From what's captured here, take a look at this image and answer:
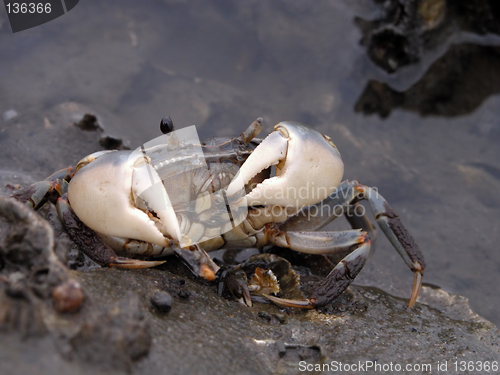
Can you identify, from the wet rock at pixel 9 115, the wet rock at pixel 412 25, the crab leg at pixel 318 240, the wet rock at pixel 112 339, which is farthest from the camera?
the wet rock at pixel 412 25

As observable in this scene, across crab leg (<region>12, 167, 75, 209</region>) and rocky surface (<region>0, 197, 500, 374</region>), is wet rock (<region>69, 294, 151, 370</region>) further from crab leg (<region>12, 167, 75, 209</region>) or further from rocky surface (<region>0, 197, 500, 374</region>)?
crab leg (<region>12, 167, 75, 209</region>)

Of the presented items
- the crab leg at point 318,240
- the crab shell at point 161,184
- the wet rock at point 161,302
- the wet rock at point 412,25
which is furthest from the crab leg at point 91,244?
the wet rock at point 412,25

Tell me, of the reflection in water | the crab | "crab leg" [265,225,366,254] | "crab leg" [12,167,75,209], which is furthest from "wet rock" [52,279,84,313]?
the reflection in water

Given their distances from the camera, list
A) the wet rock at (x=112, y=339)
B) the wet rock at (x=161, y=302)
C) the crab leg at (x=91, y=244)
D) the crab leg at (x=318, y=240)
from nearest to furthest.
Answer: the wet rock at (x=112, y=339), the wet rock at (x=161, y=302), the crab leg at (x=91, y=244), the crab leg at (x=318, y=240)

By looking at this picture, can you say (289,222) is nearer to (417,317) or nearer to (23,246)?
(417,317)

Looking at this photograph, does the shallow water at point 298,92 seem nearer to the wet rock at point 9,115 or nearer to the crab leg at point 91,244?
the wet rock at point 9,115

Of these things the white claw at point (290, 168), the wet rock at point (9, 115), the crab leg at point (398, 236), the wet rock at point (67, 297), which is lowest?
the crab leg at point (398, 236)

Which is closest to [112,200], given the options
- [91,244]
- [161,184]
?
[161,184]
